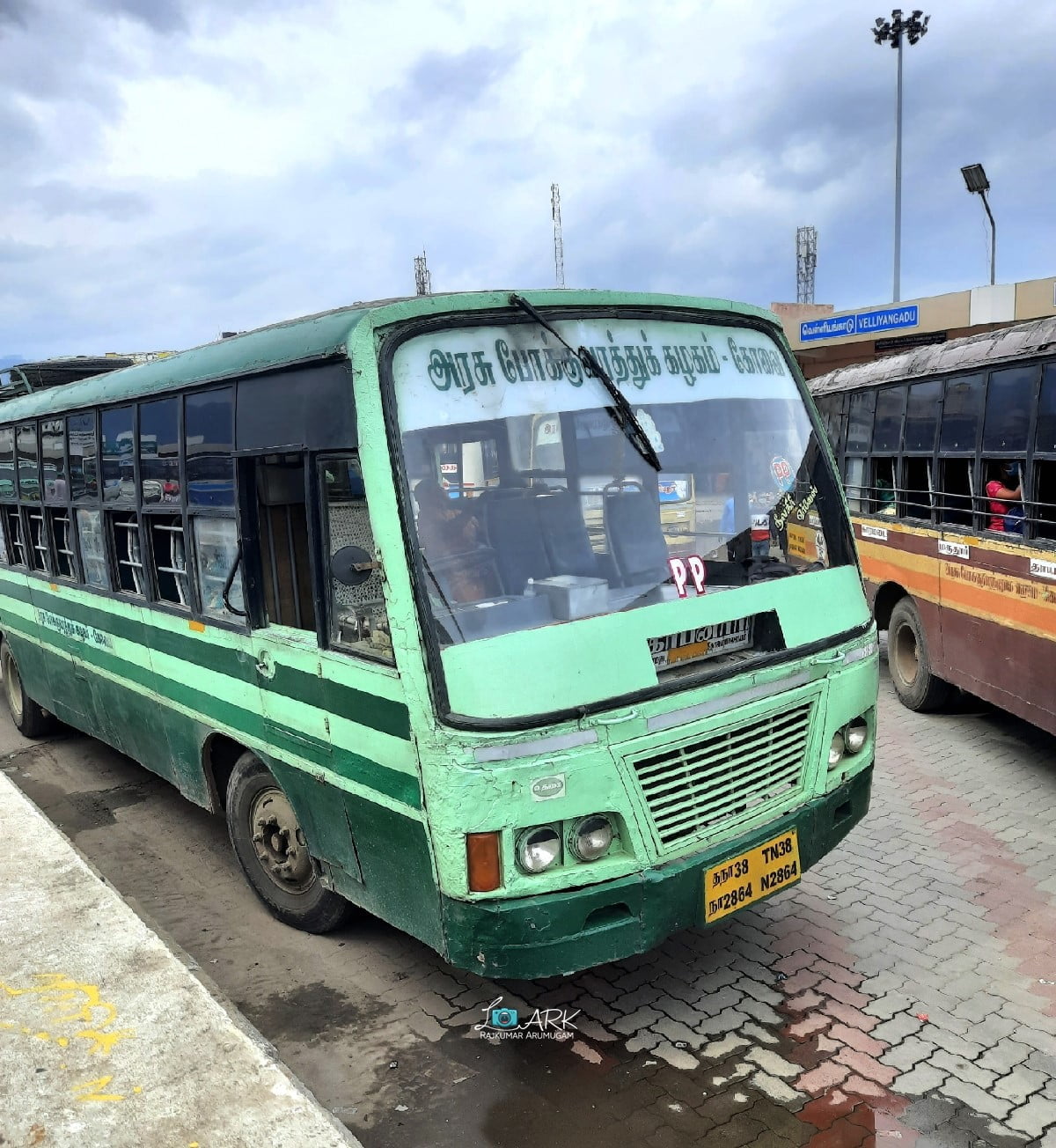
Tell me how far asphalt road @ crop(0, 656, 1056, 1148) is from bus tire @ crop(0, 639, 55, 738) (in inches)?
109

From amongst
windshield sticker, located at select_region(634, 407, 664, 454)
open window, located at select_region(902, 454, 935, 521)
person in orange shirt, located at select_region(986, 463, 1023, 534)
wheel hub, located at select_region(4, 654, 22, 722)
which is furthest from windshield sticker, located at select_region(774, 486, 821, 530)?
wheel hub, located at select_region(4, 654, 22, 722)

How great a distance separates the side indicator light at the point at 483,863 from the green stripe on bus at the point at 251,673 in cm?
41

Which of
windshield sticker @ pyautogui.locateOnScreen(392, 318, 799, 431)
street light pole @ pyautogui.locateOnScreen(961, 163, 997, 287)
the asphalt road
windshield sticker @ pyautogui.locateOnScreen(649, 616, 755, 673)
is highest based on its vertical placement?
street light pole @ pyautogui.locateOnScreen(961, 163, 997, 287)

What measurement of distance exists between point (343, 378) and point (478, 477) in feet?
1.88

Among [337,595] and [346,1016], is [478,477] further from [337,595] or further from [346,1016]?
[346,1016]

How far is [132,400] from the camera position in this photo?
5.20 m

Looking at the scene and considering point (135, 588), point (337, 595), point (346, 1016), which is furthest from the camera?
point (135, 588)

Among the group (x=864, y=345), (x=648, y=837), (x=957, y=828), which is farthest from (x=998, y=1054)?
(x=864, y=345)

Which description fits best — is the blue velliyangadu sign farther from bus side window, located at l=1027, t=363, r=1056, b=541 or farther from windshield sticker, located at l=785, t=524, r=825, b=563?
windshield sticker, located at l=785, t=524, r=825, b=563

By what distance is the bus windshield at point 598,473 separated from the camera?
3.36 metres

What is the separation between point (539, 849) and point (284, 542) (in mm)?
1695

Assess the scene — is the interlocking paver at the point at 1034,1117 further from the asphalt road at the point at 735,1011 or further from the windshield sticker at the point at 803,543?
the windshield sticker at the point at 803,543

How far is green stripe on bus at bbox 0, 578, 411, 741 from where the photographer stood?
343 centimetres

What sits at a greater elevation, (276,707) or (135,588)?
(135,588)
